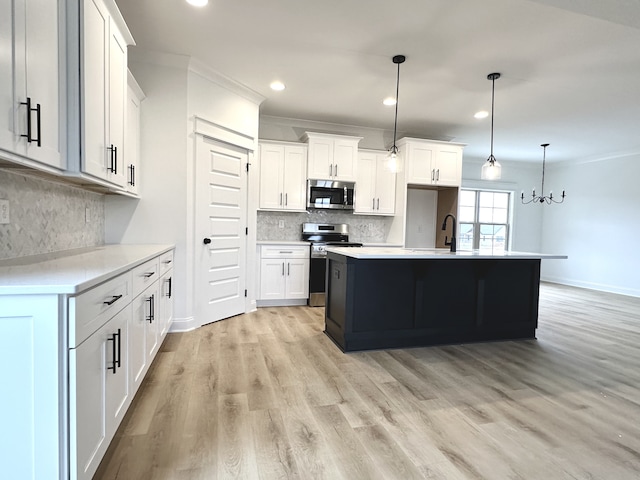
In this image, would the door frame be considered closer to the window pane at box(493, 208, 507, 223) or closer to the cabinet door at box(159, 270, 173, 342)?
the cabinet door at box(159, 270, 173, 342)

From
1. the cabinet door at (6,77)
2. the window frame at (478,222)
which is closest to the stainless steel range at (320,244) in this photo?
the window frame at (478,222)

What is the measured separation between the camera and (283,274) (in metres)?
4.76

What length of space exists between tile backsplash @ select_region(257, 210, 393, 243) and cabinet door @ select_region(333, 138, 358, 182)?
631 mm

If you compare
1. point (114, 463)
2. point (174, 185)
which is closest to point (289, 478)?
point (114, 463)

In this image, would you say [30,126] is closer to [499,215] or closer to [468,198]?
[468,198]

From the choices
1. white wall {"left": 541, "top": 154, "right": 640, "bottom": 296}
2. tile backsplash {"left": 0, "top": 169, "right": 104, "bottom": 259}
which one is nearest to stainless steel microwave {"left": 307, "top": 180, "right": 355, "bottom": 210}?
tile backsplash {"left": 0, "top": 169, "right": 104, "bottom": 259}

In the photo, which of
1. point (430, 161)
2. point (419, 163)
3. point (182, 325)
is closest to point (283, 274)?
point (182, 325)

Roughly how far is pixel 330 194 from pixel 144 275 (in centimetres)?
336

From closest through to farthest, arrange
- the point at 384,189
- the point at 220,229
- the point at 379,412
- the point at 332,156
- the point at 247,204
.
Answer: the point at 379,412
the point at 220,229
the point at 247,204
the point at 332,156
the point at 384,189

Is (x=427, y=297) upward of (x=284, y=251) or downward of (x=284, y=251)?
downward

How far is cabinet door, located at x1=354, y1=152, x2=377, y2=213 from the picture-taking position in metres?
5.25

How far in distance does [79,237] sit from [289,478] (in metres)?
2.27

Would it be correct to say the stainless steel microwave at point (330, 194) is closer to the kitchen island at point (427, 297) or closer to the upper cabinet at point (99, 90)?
the kitchen island at point (427, 297)

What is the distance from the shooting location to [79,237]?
8.66ft
